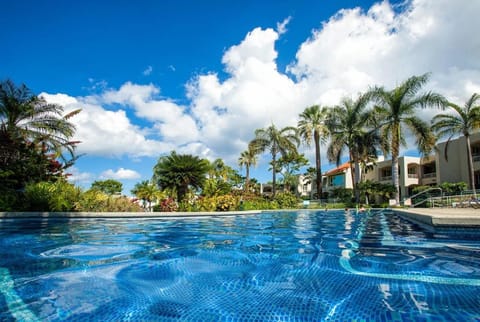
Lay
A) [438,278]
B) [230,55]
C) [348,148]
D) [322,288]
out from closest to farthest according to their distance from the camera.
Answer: [322,288], [438,278], [230,55], [348,148]

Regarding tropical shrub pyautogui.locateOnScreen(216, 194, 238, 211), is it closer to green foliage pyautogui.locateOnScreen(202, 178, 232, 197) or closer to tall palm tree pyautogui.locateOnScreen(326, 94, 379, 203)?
green foliage pyautogui.locateOnScreen(202, 178, 232, 197)

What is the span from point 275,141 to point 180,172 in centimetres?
1196

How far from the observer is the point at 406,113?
73.3ft

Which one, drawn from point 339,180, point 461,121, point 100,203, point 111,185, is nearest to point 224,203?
point 100,203

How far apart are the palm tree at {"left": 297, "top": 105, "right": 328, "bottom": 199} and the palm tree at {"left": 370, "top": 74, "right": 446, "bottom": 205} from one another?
6.49m

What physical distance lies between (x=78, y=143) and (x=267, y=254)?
18.0 metres

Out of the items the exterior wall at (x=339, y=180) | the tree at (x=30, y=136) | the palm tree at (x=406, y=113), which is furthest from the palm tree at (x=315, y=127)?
the tree at (x=30, y=136)

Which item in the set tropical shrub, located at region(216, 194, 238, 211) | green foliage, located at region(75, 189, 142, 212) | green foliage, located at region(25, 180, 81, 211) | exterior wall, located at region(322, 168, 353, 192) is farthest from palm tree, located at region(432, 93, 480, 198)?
green foliage, located at region(25, 180, 81, 211)

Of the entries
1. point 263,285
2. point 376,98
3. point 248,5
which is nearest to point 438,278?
point 263,285

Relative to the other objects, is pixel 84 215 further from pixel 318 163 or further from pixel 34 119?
pixel 318 163

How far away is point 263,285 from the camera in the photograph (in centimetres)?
319

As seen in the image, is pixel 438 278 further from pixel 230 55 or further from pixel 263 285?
pixel 230 55

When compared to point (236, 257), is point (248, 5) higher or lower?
higher

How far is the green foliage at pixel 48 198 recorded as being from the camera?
12188 mm
